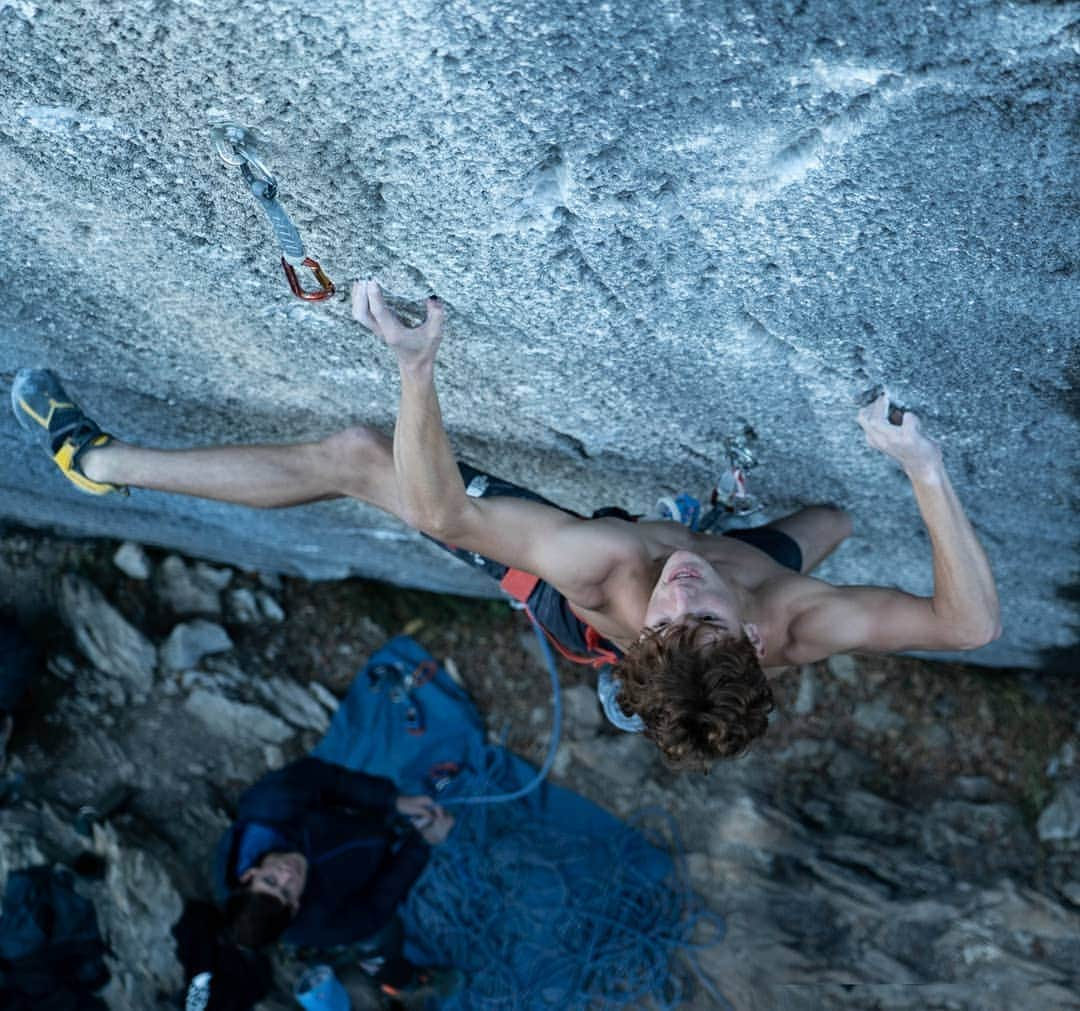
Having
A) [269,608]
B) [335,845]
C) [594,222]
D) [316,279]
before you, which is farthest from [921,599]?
[269,608]

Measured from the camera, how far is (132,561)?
3971 millimetres

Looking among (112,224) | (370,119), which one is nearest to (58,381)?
Result: (112,224)

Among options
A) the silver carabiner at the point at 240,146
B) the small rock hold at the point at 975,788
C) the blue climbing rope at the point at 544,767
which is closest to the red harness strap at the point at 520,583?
the silver carabiner at the point at 240,146

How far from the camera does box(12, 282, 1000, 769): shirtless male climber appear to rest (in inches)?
73.4

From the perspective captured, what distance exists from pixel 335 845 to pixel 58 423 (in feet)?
6.17

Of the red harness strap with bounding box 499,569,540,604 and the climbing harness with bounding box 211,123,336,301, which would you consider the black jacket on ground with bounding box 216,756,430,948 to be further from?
the climbing harness with bounding box 211,123,336,301

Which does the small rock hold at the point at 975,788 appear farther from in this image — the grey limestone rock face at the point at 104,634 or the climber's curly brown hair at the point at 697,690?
the grey limestone rock face at the point at 104,634

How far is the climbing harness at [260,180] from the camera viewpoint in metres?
1.63

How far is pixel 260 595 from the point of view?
4.13 metres

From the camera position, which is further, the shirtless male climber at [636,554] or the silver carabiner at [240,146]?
the shirtless male climber at [636,554]

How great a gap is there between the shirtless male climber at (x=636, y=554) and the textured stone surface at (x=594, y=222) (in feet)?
0.58

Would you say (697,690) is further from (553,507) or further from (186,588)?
(186,588)

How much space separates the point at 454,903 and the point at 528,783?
19.5 inches

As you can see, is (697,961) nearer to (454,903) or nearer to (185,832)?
(454,903)
